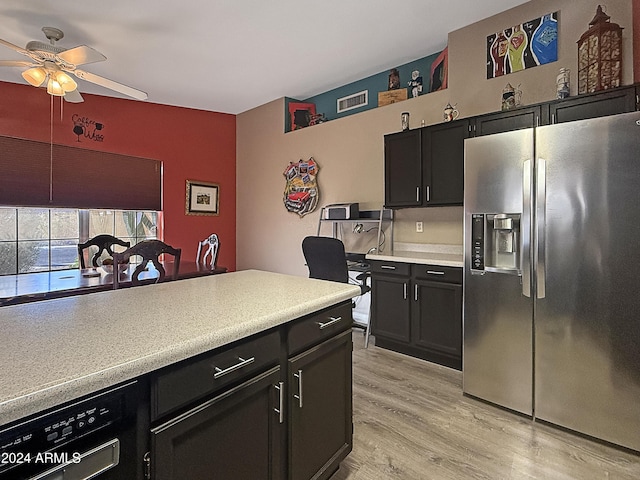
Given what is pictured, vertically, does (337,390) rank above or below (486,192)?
below

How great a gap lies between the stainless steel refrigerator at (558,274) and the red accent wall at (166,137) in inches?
160

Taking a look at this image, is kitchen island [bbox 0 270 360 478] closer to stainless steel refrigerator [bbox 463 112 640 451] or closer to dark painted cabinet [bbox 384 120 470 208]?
stainless steel refrigerator [bbox 463 112 640 451]

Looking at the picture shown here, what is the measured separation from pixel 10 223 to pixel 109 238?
118cm

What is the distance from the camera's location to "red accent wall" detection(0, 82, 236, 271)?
388cm

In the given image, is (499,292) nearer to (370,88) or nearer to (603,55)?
(603,55)

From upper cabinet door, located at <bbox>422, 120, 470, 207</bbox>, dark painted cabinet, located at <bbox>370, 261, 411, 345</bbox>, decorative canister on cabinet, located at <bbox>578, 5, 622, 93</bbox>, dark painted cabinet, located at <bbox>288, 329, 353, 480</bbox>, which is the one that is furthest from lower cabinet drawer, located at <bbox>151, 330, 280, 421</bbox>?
decorative canister on cabinet, located at <bbox>578, 5, 622, 93</bbox>

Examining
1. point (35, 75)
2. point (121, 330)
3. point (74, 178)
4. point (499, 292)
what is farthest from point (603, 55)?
point (74, 178)

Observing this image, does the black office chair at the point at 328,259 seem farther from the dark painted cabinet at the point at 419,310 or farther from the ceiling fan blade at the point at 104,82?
the ceiling fan blade at the point at 104,82

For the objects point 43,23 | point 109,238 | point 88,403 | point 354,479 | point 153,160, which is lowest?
point 354,479

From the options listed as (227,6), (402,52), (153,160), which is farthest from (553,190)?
(153,160)

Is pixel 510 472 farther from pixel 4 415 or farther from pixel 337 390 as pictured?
pixel 4 415

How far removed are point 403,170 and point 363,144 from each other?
0.89 m

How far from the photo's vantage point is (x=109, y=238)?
12.1 ft

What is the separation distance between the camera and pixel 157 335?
94 cm
